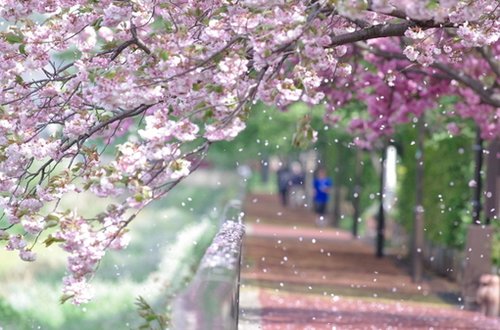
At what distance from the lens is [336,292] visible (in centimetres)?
2255

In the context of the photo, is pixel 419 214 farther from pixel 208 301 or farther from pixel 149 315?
pixel 208 301

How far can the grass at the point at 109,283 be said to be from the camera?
23.4 m

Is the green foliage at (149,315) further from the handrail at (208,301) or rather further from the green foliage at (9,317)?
the green foliage at (9,317)

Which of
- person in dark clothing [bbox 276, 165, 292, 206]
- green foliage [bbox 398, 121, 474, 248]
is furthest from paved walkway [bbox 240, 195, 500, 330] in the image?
person in dark clothing [bbox 276, 165, 292, 206]

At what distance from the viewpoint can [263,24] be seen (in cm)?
952

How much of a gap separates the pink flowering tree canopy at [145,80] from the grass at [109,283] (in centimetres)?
679

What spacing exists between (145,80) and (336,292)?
13.2 meters

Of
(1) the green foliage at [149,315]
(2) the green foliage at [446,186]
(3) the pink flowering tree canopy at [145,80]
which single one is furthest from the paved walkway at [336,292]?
(1) the green foliage at [149,315]

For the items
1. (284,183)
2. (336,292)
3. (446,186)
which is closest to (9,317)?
(336,292)

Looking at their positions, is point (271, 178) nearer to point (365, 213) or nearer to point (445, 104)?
point (365, 213)

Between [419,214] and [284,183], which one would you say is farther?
[284,183]

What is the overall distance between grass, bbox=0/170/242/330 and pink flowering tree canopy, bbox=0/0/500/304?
679cm

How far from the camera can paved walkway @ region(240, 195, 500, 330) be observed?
1789 centimetres

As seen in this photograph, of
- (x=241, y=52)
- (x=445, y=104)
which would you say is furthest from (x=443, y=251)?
(x=241, y=52)
